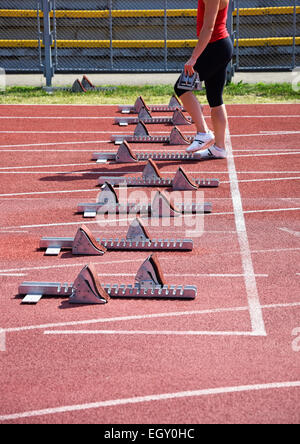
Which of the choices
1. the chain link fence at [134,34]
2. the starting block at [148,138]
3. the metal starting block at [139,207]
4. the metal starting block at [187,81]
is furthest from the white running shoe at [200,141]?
the chain link fence at [134,34]

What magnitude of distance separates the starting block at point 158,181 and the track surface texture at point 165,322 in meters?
0.17

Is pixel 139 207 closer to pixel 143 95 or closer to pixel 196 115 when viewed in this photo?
pixel 196 115

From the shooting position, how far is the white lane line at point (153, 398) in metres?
3.56

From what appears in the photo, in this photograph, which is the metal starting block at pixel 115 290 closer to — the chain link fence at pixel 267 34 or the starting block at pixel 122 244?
the starting block at pixel 122 244

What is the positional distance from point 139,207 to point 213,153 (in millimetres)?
2097

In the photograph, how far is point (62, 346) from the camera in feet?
13.9

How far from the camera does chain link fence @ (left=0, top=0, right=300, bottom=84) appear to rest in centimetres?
1709

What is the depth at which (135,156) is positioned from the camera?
8.75m

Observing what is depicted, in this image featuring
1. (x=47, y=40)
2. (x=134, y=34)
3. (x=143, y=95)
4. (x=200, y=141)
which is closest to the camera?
(x=200, y=141)

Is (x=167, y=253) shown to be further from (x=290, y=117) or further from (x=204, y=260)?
(x=290, y=117)

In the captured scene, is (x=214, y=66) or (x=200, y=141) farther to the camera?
(x=200, y=141)

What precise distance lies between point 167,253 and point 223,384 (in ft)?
6.88

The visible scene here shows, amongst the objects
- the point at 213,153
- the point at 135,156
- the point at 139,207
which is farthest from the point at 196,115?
the point at 139,207
